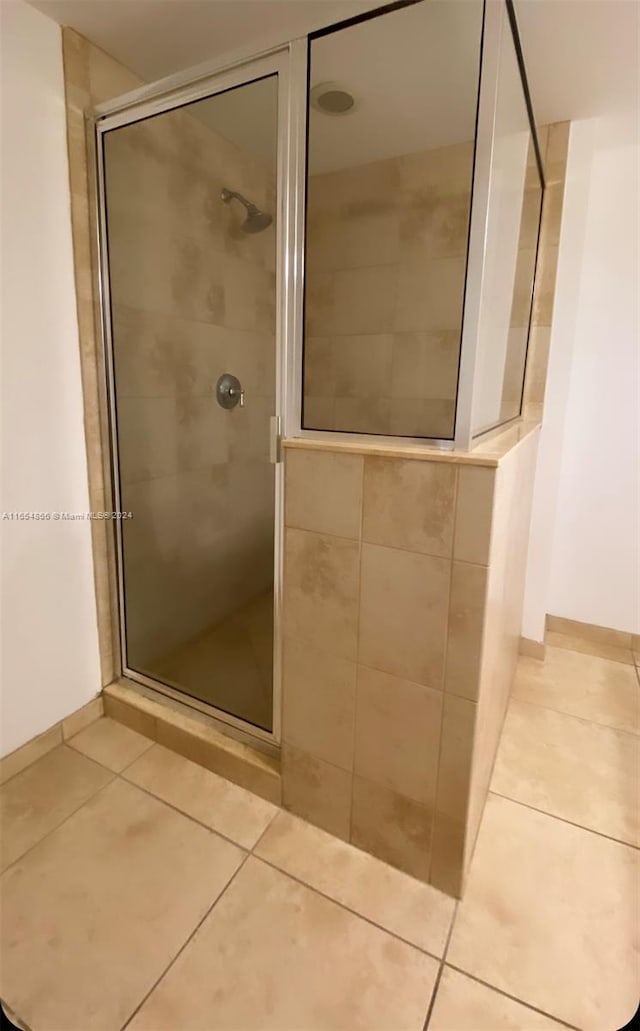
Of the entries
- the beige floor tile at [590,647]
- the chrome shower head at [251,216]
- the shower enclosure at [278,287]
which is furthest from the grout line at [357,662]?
the beige floor tile at [590,647]

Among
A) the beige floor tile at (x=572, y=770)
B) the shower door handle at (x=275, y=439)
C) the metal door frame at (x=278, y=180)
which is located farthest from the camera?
the beige floor tile at (x=572, y=770)

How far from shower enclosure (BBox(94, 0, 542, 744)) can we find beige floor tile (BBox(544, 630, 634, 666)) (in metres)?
1.05

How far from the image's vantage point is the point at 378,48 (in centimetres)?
121

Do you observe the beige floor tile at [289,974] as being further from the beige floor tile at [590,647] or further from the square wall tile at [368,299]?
the square wall tile at [368,299]

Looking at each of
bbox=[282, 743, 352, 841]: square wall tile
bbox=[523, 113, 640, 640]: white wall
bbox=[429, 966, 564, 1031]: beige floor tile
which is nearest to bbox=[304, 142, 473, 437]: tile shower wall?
bbox=[523, 113, 640, 640]: white wall

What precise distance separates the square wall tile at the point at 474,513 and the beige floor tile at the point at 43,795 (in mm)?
1209

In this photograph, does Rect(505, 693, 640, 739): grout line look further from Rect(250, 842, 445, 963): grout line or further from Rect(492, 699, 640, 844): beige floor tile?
Rect(250, 842, 445, 963): grout line

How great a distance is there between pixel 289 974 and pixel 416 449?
3.47 feet

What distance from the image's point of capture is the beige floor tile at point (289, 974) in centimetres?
89

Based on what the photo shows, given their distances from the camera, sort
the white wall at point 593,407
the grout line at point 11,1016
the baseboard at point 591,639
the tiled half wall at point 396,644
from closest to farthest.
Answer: the grout line at point 11,1016 → the tiled half wall at point 396,644 → the white wall at point 593,407 → the baseboard at point 591,639

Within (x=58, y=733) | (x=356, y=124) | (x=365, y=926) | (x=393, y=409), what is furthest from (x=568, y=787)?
(x=356, y=124)

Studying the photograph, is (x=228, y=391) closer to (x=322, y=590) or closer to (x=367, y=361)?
(x=367, y=361)

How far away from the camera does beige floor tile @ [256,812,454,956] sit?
104 centimetres

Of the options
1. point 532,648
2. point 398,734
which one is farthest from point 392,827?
point 532,648
